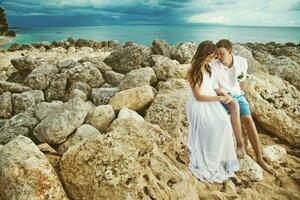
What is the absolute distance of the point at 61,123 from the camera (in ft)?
20.9

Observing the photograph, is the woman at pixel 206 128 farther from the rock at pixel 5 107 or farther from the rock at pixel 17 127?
the rock at pixel 5 107

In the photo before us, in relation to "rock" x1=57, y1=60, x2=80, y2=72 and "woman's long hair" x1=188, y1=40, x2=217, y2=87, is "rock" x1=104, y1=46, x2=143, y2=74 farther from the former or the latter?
"woman's long hair" x1=188, y1=40, x2=217, y2=87

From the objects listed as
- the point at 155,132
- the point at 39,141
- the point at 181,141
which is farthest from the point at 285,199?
the point at 39,141

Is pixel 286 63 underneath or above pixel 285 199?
above

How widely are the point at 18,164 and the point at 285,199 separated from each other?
12.2 feet

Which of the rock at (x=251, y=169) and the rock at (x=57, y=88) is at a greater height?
the rock at (x=57, y=88)

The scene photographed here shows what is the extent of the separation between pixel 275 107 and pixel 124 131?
3882 millimetres

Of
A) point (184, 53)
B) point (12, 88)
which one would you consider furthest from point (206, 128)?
point (12, 88)

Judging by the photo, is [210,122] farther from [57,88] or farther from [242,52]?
[242,52]

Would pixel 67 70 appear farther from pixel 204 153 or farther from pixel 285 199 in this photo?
pixel 285 199

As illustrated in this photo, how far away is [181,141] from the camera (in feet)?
19.0

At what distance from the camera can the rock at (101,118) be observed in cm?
654

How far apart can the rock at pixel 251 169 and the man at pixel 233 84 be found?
0.54 feet

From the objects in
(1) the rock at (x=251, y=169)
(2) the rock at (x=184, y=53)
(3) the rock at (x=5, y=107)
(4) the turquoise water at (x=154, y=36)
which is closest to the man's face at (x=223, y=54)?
(1) the rock at (x=251, y=169)
